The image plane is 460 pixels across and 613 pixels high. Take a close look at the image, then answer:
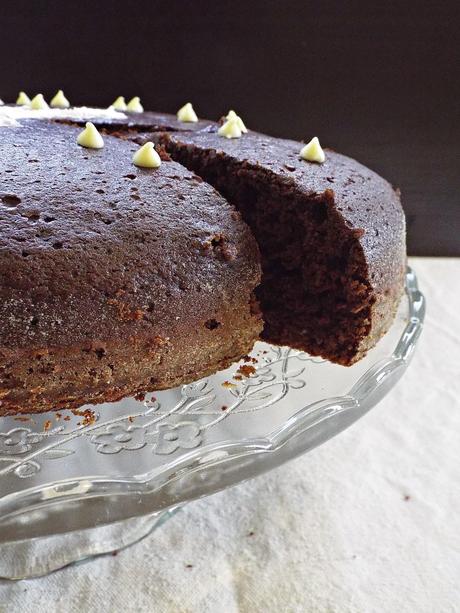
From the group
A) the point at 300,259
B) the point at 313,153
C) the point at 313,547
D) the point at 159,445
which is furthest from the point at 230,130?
the point at 313,547

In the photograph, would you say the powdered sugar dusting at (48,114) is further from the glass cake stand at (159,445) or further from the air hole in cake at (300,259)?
the glass cake stand at (159,445)

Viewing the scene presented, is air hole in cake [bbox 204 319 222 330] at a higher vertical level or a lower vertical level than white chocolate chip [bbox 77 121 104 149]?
lower

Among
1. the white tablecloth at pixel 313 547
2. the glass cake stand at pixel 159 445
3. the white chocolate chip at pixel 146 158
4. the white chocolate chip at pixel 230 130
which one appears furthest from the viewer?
the white chocolate chip at pixel 230 130

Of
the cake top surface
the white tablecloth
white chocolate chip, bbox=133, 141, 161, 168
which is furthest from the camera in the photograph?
white chocolate chip, bbox=133, 141, 161, 168

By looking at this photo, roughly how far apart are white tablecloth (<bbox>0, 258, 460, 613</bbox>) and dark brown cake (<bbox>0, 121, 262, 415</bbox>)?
363 mm

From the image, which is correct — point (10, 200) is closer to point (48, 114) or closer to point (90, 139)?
point (90, 139)

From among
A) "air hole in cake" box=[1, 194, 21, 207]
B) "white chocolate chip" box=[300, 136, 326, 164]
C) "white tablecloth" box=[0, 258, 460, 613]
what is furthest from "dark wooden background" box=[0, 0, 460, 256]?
"air hole in cake" box=[1, 194, 21, 207]

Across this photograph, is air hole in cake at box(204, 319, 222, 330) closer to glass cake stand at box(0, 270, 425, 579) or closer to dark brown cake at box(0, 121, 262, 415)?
dark brown cake at box(0, 121, 262, 415)

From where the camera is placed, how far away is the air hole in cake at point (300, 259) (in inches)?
67.5

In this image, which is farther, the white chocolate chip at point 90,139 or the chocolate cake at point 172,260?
the white chocolate chip at point 90,139

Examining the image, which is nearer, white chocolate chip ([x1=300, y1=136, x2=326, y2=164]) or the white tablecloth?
the white tablecloth

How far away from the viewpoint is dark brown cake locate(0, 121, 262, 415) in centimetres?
133

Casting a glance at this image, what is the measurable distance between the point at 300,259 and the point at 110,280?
680mm

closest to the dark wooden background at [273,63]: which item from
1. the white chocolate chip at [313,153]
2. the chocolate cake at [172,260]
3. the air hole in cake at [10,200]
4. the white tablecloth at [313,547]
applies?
the chocolate cake at [172,260]
